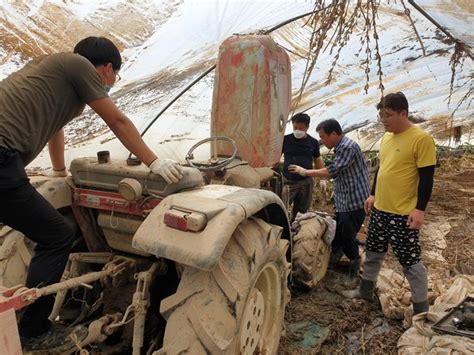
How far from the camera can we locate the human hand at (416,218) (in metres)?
2.97

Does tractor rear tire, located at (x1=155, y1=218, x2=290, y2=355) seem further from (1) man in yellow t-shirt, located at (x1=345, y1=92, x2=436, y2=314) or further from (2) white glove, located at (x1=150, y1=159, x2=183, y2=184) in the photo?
(1) man in yellow t-shirt, located at (x1=345, y1=92, x2=436, y2=314)

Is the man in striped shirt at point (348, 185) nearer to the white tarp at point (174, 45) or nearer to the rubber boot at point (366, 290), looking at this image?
the rubber boot at point (366, 290)

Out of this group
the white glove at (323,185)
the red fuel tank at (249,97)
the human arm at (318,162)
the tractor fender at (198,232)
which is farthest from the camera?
the white glove at (323,185)

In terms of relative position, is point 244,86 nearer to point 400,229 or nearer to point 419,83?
point 400,229

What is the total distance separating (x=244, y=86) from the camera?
3385 millimetres

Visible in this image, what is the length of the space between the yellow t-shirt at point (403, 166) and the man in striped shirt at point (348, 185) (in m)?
0.71

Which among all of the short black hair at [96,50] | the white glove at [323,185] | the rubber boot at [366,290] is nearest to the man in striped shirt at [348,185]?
the rubber boot at [366,290]

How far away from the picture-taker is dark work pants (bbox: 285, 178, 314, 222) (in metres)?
5.16

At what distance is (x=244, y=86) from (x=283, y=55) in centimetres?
52

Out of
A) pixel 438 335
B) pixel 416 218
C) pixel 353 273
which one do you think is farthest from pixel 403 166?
pixel 353 273

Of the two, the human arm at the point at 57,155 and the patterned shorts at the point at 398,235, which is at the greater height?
the human arm at the point at 57,155

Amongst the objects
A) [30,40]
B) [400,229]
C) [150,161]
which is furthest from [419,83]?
[150,161]

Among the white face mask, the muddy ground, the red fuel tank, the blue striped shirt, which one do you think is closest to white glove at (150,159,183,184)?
the red fuel tank

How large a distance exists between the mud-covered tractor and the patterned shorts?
0.99 m
